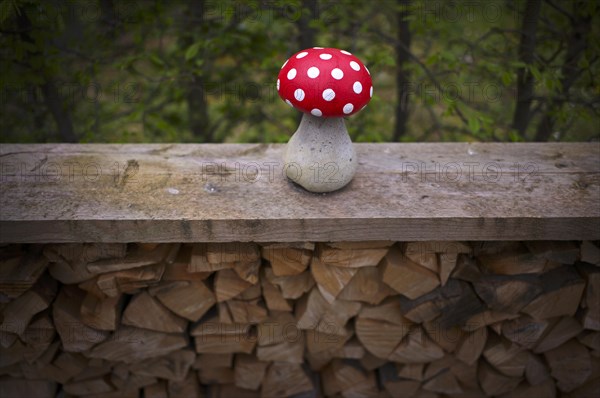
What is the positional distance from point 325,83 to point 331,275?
77 cm

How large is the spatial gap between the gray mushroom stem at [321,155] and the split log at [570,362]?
133cm

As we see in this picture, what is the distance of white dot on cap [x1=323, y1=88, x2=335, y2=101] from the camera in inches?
54.6

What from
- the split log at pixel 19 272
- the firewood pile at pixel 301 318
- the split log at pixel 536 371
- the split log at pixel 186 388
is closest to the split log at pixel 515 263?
the firewood pile at pixel 301 318

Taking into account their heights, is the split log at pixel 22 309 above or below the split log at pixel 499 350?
above

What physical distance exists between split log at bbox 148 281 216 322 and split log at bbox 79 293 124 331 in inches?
6.4

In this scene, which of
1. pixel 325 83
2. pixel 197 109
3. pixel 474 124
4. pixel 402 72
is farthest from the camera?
pixel 197 109

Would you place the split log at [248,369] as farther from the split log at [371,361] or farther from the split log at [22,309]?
the split log at [22,309]

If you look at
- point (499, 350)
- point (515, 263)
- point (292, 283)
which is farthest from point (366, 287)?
point (499, 350)

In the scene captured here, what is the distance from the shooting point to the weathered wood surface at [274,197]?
4.91ft

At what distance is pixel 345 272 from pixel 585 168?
1.21 metres

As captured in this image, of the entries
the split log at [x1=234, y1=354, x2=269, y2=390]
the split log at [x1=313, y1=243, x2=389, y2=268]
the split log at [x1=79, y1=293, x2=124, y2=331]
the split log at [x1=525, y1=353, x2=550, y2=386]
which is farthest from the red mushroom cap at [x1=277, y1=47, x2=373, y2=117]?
the split log at [x1=525, y1=353, x2=550, y2=386]

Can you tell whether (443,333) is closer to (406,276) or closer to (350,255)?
(406,276)

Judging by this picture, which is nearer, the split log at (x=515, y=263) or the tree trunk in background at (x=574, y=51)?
the split log at (x=515, y=263)

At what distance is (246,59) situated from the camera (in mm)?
3164
